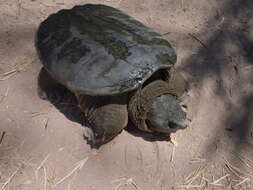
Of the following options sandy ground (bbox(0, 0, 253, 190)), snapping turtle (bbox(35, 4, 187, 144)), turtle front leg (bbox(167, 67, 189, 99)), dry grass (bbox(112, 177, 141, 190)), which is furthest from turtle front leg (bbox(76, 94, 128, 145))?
turtle front leg (bbox(167, 67, 189, 99))

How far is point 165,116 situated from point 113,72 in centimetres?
47

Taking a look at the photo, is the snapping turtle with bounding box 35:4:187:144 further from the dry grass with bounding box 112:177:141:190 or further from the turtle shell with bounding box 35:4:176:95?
the dry grass with bounding box 112:177:141:190

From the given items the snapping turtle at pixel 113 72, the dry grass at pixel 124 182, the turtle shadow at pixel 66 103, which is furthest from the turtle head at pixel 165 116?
the dry grass at pixel 124 182

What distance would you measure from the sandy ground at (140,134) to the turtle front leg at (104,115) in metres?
0.10

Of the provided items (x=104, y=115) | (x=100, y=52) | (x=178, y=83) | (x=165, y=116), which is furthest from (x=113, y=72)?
(x=178, y=83)

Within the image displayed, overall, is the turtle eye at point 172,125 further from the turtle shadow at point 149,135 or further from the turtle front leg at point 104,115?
the turtle front leg at point 104,115

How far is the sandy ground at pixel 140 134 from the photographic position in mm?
2287

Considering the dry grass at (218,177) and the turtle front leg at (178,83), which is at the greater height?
the turtle front leg at (178,83)

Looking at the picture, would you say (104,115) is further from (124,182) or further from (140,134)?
(124,182)

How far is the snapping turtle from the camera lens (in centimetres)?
226

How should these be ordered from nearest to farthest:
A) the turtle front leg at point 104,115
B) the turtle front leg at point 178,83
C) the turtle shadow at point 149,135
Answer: the turtle front leg at point 104,115 → the turtle shadow at point 149,135 → the turtle front leg at point 178,83

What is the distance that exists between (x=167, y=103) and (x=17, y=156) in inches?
41.9

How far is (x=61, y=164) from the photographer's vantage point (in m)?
2.30

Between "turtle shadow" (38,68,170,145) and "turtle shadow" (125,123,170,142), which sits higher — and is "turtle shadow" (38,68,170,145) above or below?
below
